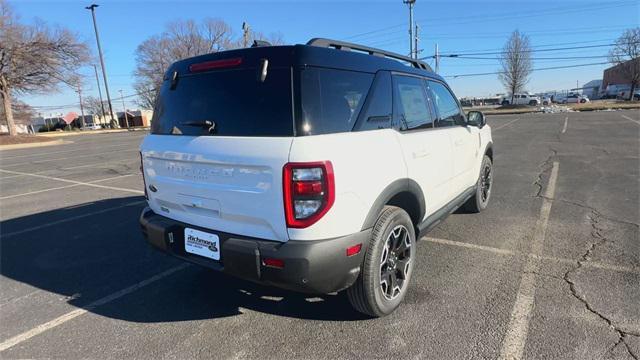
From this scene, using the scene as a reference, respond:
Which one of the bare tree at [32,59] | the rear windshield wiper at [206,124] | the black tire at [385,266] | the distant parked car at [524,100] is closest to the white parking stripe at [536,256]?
the black tire at [385,266]

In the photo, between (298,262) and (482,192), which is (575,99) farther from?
(298,262)

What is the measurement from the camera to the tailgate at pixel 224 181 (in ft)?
8.01

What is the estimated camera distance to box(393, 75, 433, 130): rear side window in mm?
3305

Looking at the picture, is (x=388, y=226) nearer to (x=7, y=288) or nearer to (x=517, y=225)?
(x=517, y=225)

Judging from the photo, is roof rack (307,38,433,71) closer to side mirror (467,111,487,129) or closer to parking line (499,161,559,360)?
side mirror (467,111,487,129)

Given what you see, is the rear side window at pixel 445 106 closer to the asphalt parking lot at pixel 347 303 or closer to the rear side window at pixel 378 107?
the rear side window at pixel 378 107

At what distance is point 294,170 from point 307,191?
0.15 metres

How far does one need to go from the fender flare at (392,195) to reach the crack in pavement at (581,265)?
4.53 ft

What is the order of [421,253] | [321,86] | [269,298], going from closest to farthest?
1. [321,86]
2. [269,298]
3. [421,253]

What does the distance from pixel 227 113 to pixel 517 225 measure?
396cm

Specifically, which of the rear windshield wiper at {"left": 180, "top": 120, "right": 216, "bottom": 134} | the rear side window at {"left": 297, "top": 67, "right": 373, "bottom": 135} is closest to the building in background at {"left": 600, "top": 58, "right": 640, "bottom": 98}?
the rear side window at {"left": 297, "top": 67, "right": 373, "bottom": 135}

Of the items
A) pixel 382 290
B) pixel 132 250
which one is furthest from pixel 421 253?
pixel 132 250

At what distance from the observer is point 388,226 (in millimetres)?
2871

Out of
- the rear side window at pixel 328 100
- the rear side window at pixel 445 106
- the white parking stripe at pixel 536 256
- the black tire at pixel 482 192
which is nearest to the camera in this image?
the rear side window at pixel 328 100
